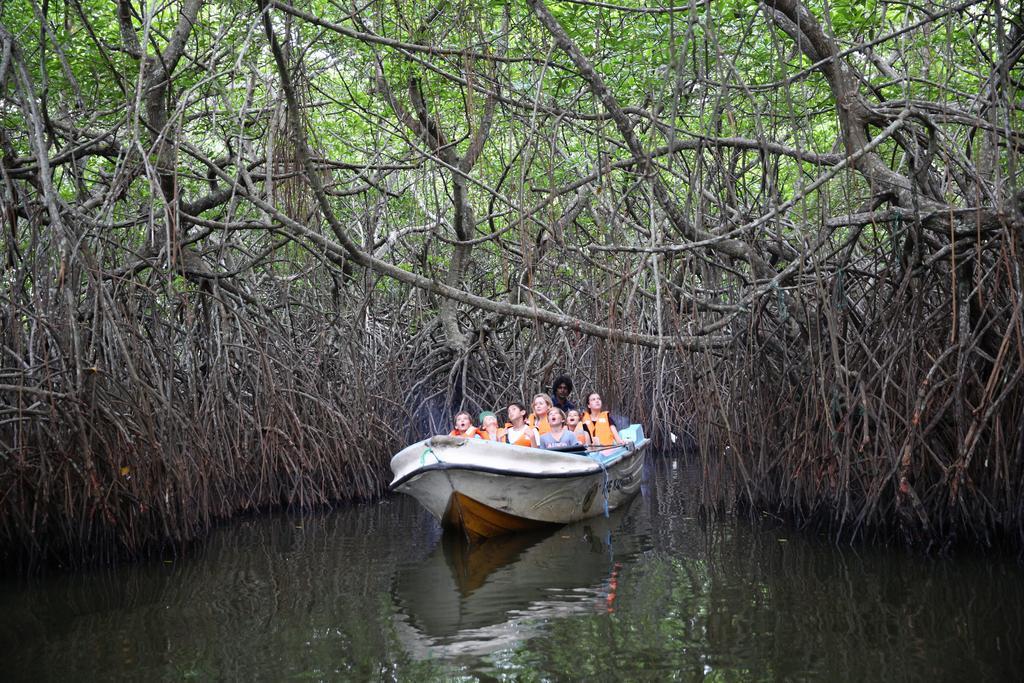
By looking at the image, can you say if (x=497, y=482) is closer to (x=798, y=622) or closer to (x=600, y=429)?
(x=600, y=429)

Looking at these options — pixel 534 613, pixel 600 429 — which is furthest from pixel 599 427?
pixel 534 613

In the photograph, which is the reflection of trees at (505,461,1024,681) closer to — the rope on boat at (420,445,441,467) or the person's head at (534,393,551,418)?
the rope on boat at (420,445,441,467)

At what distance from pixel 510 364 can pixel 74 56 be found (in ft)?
18.2

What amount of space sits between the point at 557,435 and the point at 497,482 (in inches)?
46.5

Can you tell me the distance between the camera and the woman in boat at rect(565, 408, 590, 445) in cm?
920

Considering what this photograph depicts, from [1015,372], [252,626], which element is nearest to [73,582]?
[252,626]

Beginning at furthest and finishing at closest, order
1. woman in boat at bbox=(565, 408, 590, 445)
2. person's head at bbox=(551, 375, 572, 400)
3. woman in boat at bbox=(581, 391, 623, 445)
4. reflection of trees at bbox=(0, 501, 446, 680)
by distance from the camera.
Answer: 1. person's head at bbox=(551, 375, 572, 400)
2. woman in boat at bbox=(581, 391, 623, 445)
3. woman in boat at bbox=(565, 408, 590, 445)
4. reflection of trees at bbox=(0, 501, 446, 680)

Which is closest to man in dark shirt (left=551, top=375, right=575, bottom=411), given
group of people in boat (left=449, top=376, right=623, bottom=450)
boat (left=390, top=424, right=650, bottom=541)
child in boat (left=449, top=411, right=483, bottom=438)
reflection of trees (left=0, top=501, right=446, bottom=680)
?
group of people in boat (left=449, top=376, right=623, bottom=450)

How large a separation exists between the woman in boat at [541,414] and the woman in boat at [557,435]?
0.25 ft

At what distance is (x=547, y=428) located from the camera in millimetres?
9195

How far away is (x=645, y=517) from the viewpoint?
918cm

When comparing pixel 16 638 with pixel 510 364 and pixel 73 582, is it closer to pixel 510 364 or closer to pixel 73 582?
pixel 73 582

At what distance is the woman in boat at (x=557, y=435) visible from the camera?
29.5ft

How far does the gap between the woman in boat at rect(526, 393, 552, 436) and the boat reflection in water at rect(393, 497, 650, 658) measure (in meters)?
0.88
